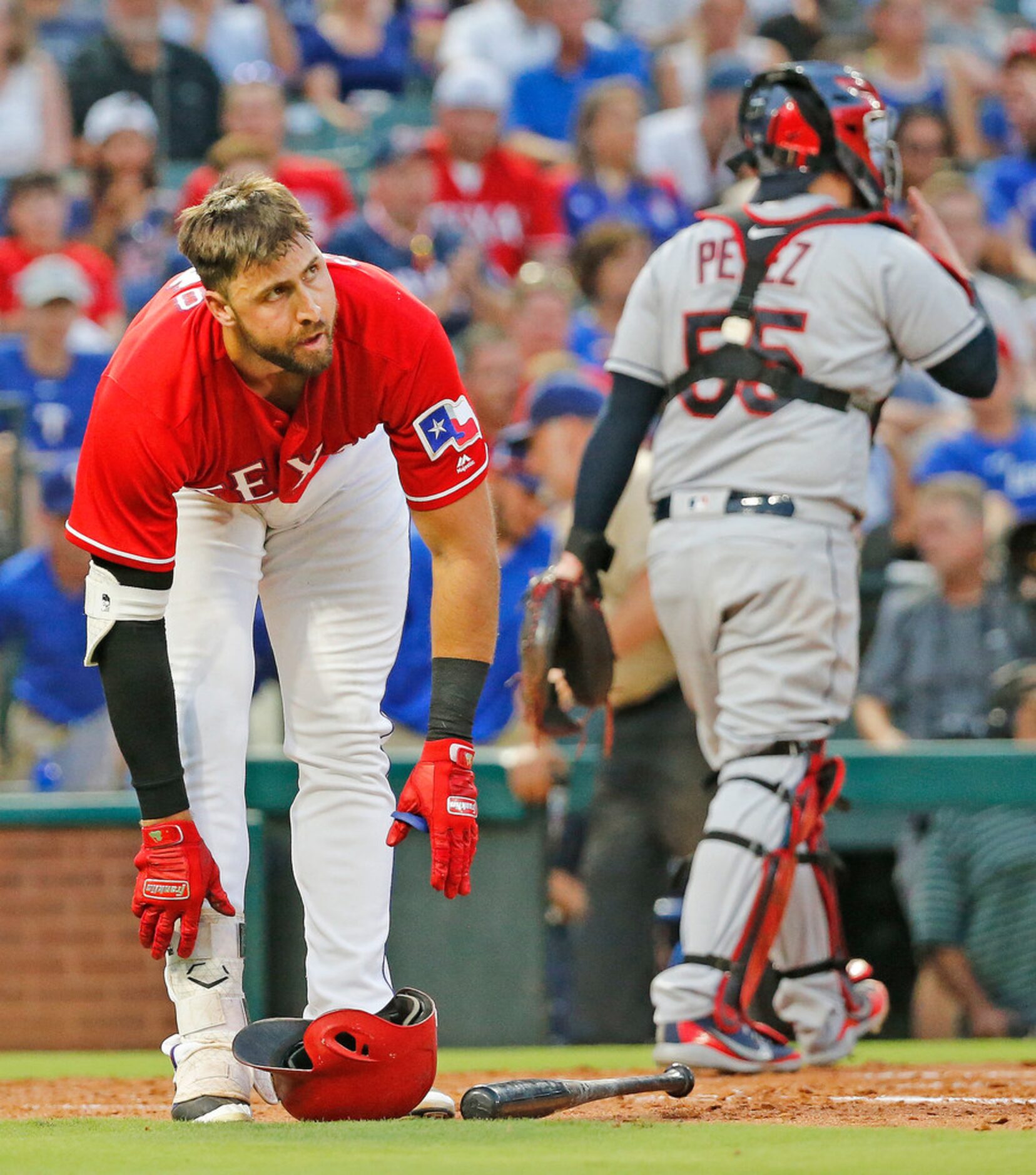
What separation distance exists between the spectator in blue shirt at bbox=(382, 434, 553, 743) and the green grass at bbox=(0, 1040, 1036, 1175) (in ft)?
9.90

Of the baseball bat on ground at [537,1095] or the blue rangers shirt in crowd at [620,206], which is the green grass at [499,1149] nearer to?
the baseball bat on ground at [537,1095]

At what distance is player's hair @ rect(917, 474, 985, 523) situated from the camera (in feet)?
21.5

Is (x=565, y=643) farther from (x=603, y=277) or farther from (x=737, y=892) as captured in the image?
(x=603, y=277)

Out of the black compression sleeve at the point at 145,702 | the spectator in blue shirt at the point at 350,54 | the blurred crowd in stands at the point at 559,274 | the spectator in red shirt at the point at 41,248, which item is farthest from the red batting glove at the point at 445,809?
the spectator in blue shirt at the point at 350,54

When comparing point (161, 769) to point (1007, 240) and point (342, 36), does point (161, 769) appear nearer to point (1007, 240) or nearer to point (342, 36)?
point (1007, 240)

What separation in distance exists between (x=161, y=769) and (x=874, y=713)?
349cm

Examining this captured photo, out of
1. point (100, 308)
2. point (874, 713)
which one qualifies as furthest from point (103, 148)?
point (874, 713)

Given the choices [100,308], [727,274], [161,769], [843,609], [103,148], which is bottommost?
[161,769]

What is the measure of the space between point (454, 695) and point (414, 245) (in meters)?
5.99

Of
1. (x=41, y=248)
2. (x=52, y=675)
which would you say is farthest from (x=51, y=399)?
(x=52, y=675)

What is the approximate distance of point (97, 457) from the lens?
130 inches

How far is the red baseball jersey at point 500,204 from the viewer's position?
10.2 metres

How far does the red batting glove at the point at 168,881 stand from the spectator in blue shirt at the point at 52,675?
12.1ft

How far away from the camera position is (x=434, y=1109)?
11.8 ft
